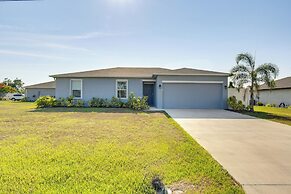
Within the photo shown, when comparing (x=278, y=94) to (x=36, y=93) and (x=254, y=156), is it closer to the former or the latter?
(x=254, y=156)

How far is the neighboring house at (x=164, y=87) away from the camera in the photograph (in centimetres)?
1811

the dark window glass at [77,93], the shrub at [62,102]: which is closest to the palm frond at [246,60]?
the dark window glass at [77,93]

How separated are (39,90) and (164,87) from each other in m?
27.0

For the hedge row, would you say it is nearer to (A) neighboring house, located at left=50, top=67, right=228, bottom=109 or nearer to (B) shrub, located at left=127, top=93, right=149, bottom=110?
(B) shrub, located at left=127, top=93, right=149, bottom=110

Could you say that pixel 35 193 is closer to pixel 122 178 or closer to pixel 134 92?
pixel 122 178

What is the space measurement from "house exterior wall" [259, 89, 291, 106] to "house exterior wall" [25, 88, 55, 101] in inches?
1337

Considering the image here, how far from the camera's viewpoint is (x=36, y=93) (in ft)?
120

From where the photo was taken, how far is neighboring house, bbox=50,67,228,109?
18109 millimetres

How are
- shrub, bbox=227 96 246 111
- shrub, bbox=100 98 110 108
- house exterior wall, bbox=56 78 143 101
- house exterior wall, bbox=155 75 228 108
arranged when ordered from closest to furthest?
1. shrub, bbox=227 96 246 111
2. house exterior wall, bbox=155 75 228 108
3. shrub, bbox=100 98 110 108
4. house exterior wall, bbox=56 78 143 101

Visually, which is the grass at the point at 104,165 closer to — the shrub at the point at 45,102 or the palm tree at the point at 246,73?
the palm tree at the point at 246,73

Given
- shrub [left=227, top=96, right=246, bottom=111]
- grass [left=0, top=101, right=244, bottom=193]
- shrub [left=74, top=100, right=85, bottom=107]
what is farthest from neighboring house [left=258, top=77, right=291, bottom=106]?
grass [left=0, top=101, right=244, bottom=193]

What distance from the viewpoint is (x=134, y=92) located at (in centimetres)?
1981

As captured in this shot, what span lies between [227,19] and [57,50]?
46.6 ft

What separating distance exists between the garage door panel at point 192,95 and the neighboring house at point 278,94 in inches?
488
